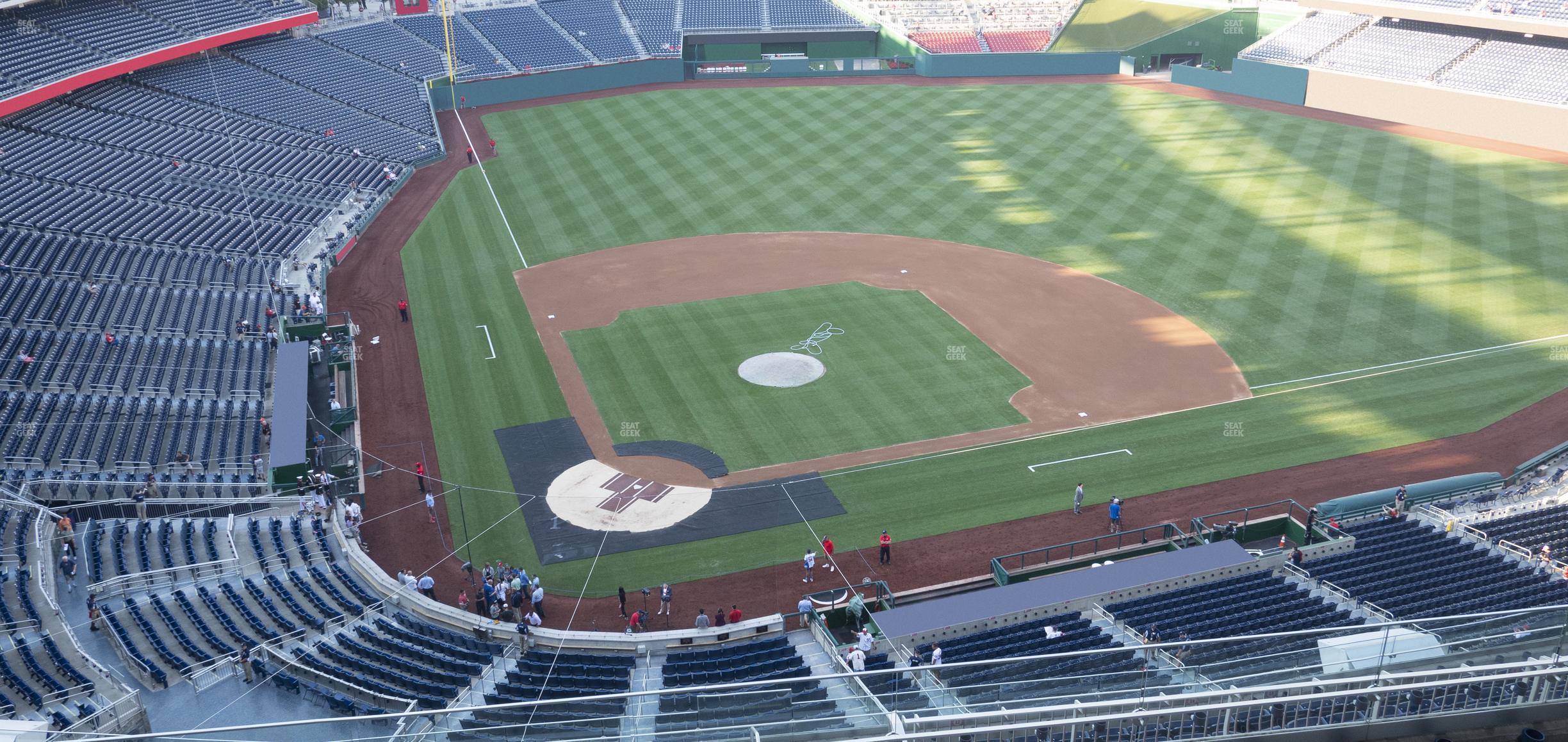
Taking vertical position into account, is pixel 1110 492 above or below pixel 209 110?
below

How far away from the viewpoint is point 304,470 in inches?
1068

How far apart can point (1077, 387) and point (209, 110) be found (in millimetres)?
38920

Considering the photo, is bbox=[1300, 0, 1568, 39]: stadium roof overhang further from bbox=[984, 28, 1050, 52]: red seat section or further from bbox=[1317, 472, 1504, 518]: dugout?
bbox=[1317, 472, 1504, 518]: dugout

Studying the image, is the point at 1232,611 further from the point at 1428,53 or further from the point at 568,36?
the point at 568,36

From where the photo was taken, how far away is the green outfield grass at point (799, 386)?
3047cm

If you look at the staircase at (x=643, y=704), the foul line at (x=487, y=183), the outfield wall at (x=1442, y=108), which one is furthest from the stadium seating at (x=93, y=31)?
the outfield wall at (x=1442, y=108)

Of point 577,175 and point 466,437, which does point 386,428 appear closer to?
point 466,437

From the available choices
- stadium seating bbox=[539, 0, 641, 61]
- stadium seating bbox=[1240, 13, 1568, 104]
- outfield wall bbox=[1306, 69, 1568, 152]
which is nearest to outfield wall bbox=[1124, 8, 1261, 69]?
stadium seating bbox=[1240, 13, 1568, 104]

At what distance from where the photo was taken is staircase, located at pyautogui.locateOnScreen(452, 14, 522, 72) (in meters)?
64.3

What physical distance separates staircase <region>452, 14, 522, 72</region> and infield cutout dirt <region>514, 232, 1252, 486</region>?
82.8 ft

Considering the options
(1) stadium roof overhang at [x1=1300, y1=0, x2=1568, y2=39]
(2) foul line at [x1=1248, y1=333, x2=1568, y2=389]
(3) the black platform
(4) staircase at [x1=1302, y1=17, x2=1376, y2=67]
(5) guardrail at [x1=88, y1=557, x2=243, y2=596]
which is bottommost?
(3) the black platform

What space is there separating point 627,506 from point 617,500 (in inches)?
15.4

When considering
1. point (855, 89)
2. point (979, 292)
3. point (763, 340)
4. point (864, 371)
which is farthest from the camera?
point (855, 89)

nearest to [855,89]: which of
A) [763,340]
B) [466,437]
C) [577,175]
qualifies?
[577,175]
